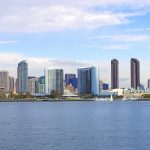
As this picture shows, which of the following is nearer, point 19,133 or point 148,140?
point 148,140

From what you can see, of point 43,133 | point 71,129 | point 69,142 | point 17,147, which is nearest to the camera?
point 17,147

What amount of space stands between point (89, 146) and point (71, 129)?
20097 mm

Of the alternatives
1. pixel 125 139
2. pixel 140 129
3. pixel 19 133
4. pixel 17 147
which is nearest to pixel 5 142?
pixel 17 147

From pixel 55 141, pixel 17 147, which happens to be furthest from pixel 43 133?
pixel 17 147

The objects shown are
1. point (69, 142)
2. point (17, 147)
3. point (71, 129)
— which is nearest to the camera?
point (17, 147)

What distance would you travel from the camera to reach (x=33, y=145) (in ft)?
190

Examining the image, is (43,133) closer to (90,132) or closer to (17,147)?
(90,132)

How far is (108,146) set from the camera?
5741cm

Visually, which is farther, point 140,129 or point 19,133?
point 140,129

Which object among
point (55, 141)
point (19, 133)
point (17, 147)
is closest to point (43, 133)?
point (19, 133)

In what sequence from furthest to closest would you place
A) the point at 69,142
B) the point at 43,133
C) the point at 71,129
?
the point at 71,129 → the point at 43,133 → the point at 69,142

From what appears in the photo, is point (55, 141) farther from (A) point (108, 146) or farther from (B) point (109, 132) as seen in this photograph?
(B) point (109, 132)

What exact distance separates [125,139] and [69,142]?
786cm

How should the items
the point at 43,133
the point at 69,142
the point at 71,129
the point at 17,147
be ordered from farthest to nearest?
the point at 71,129, the point at 43,133, the point at 69,142, the point at 17,147
